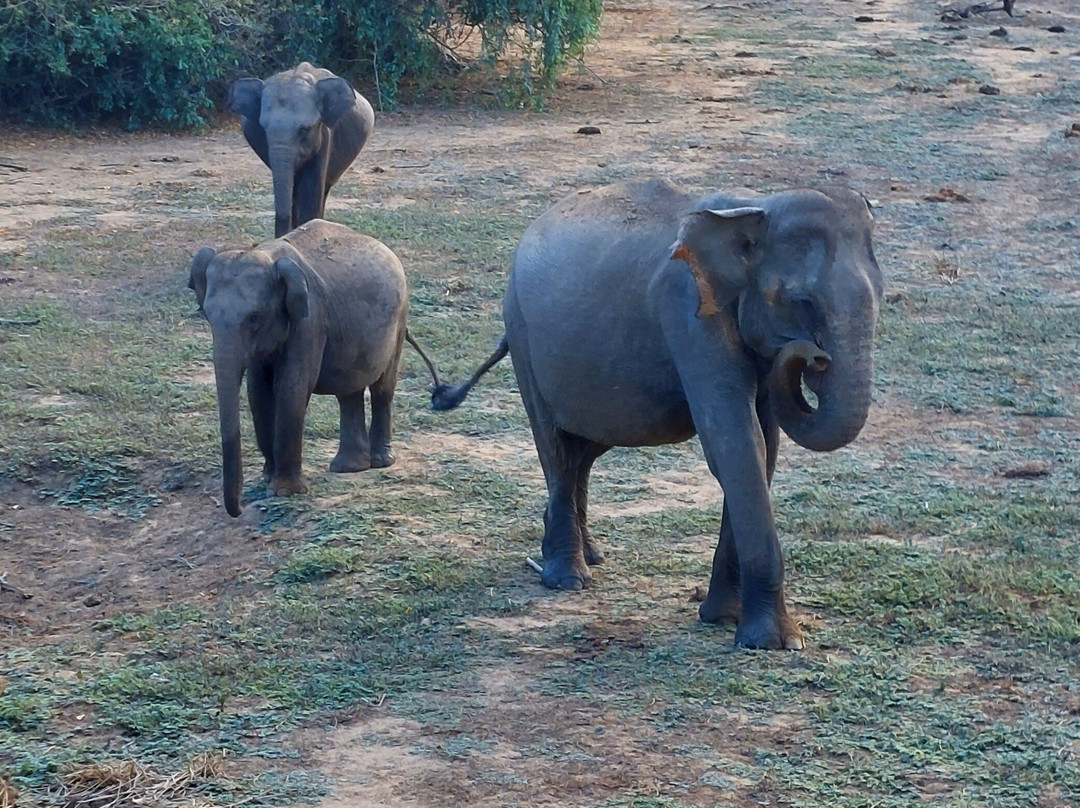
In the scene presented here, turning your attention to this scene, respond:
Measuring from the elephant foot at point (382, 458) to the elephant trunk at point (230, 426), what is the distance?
0.92m

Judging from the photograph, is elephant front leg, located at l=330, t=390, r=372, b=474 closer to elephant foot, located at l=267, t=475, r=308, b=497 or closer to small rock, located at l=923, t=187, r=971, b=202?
elephant foot, located at l=267, t=475, r=308, b=497

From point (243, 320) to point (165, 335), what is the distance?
9.05ft

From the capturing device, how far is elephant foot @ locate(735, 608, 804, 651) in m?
4.70

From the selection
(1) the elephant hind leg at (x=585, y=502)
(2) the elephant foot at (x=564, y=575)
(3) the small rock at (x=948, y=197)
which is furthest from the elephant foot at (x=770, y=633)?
(3) the small rock at (x=948, y=197)

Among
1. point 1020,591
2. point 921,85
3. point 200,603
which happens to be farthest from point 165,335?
point 921,85

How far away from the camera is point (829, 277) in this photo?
13.9 feet

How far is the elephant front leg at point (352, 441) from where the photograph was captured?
6.64m

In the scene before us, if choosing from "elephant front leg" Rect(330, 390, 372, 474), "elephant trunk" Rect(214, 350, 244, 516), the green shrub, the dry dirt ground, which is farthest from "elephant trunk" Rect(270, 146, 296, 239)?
the green shrub

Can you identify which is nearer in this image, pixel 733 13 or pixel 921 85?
pixel 921 85

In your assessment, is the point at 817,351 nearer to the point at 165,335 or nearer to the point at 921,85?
the point at 165,335

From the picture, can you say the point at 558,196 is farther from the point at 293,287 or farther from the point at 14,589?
the point at 14,589

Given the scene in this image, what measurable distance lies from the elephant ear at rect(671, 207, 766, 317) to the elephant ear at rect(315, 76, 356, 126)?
5457mm

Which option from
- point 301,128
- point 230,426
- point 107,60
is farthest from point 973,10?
point 230,426

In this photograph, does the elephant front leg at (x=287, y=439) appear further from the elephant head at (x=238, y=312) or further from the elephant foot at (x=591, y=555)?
the elephant foot at (x=591, y=555)
